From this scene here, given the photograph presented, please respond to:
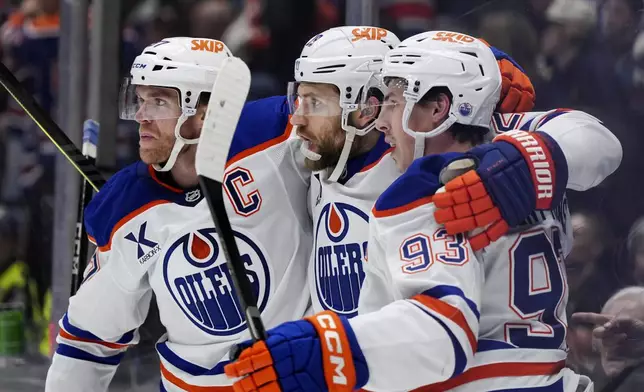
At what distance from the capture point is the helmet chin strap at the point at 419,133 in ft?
5.64

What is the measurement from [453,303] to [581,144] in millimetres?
381

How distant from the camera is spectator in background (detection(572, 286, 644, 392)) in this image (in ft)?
7.83

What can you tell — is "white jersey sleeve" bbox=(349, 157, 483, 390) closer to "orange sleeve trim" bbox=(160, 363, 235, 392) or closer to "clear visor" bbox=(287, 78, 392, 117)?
"clear visor" bbox=(287, 78, 392, 117)

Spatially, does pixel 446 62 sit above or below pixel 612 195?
above

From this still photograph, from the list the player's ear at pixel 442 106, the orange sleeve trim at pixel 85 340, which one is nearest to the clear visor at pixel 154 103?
the orange sleeve trim at pixel 85 340

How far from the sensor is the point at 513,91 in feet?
6.48

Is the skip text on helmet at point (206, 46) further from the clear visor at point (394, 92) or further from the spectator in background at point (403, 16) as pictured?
the clear visor at point (394, 92)

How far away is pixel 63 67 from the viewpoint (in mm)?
3520

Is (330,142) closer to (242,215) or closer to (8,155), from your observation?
(242,215)

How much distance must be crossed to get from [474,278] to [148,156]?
1.00m

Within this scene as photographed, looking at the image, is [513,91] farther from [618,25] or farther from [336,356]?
[336,356]

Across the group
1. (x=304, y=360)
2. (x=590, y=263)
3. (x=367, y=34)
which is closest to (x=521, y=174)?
(x=304, y=360)

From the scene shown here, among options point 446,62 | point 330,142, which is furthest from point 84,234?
point 446,62

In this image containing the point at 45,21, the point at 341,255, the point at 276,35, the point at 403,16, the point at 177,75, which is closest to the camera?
the point at 341,255
